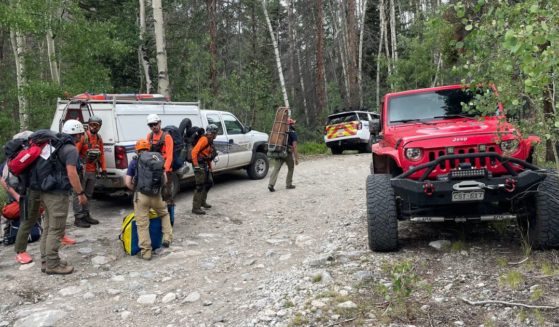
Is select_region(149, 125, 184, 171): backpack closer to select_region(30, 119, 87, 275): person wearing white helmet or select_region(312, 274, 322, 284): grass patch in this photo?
select_region(30, 119, 87, 275): person wearing white helmet

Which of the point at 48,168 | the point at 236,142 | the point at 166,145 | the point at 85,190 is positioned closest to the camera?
the point at 48,168

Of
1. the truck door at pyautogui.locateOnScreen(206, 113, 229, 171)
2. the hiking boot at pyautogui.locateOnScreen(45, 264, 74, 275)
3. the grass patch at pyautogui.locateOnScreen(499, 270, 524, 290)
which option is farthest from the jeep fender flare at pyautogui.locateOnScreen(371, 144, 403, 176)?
the truck door at pyautogui.locateOnScreen(206, 113, 229, 171)

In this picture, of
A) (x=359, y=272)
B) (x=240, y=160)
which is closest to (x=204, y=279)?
(x=359, y=272)

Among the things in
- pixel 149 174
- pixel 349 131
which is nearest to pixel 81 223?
pixel 149 174

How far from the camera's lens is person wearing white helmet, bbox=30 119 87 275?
5398mm

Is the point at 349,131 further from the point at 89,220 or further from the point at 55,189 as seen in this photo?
the point at 55,189

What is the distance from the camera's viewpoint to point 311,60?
38750 millimetres

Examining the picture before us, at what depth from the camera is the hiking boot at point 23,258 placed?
585 centimetres

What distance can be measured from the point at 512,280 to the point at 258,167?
8512 millimetres

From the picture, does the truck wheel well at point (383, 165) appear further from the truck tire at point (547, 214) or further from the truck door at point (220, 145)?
the truck door at point (220, 145)

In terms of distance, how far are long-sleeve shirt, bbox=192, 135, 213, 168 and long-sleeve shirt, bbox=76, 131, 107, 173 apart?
1.53 metres

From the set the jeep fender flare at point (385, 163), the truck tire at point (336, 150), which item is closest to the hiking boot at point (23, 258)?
the jeep fender flare at point (385, 163)

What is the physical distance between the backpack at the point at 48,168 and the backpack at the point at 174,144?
5.24 feet

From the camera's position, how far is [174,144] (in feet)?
24.6
